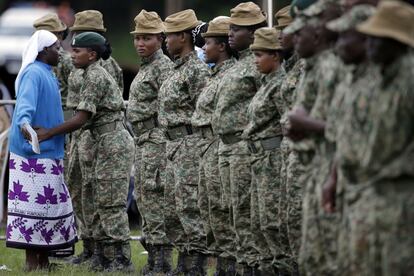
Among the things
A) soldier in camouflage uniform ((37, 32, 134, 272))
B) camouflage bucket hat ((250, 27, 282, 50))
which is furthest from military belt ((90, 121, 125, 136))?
camouflage bucket hat ((250, 27, 282, 50))

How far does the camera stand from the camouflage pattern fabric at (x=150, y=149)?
1179 centimetres

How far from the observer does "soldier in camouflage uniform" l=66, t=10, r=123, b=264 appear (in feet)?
39.9

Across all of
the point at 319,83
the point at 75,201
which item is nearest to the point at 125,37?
the point at 75,201

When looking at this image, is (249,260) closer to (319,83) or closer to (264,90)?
(264,90)

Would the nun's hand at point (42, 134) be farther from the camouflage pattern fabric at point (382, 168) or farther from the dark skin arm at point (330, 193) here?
the camouflage pattern fabric at point (382, 168)

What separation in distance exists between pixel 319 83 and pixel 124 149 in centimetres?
446

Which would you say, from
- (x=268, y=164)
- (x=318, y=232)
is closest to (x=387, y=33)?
(x=318, y=232)

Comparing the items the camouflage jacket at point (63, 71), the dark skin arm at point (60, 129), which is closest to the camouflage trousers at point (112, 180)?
the dark skin arm at point (60, 129)

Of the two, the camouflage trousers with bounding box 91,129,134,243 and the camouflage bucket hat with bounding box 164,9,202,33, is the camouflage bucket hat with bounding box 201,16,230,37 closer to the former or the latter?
the camouflage bucket hat with bounding box 164,9,202,33

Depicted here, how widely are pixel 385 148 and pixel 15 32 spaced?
15624 mm

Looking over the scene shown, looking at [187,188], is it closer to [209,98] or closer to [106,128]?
[209,98]

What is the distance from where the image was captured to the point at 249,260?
1014cm

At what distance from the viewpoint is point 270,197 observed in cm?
970

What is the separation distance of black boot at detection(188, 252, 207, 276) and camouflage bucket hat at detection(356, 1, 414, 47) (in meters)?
5.06
